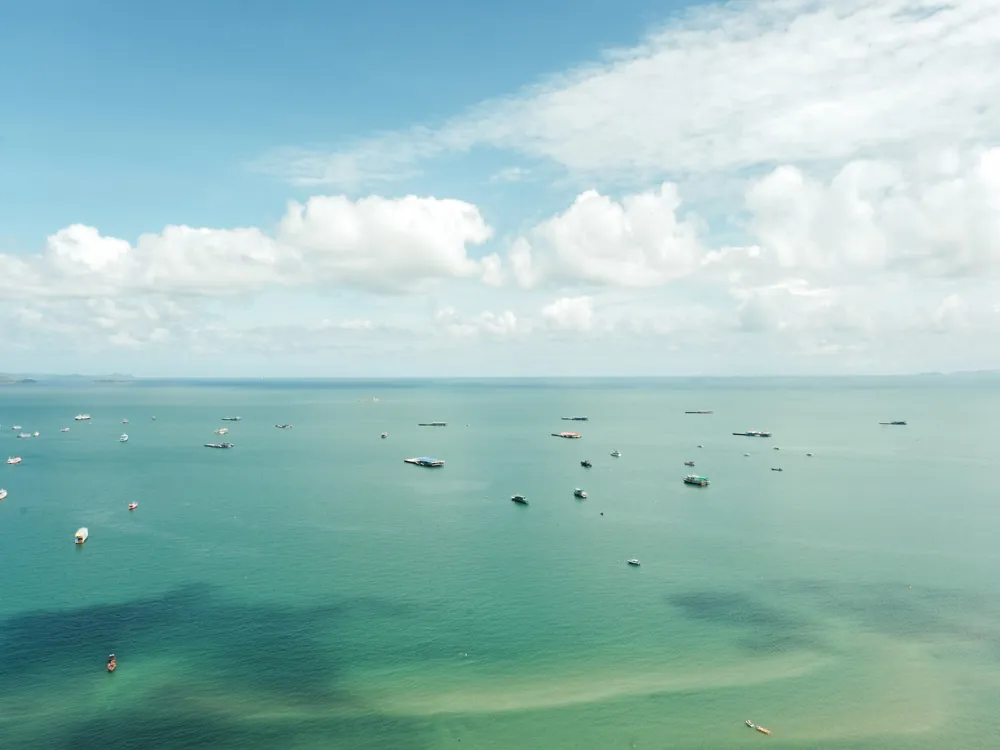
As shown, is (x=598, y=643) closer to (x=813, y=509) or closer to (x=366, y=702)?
(x=366, y=702)

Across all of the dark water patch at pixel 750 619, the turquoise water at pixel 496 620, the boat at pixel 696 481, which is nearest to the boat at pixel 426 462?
the turquoise water at pixel 496 620

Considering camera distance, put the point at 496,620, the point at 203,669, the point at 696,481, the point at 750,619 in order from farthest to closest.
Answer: the point at 696,481, the point at 750,619, the point at 496,620, the point at 203,669

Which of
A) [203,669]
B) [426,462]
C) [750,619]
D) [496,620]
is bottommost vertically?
[203,669]

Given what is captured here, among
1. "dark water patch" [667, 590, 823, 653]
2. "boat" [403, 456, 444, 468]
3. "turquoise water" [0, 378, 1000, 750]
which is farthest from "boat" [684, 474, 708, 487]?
"dark water patch" [667, 590, 823, 653]

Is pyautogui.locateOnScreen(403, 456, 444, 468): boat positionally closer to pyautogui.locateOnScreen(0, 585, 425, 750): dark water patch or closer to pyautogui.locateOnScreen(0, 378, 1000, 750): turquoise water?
pyautogui.locateOnScreen(0, 378, 1000, 750): turquoise water

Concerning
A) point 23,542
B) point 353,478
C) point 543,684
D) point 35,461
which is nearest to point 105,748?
point 543,684

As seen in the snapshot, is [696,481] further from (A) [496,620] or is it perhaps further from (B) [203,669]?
(B) [203,669]

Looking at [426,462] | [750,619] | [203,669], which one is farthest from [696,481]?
[203,669]
